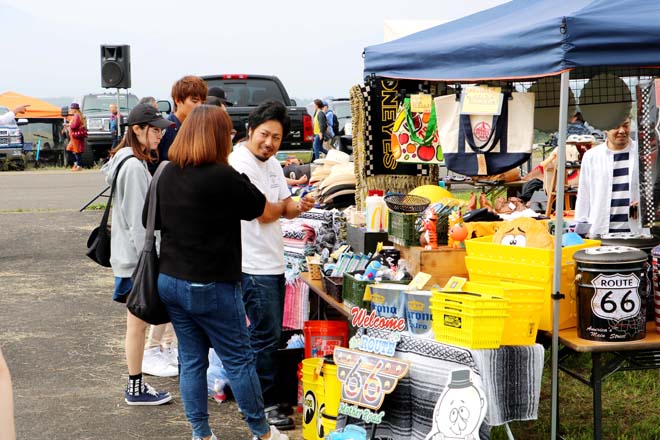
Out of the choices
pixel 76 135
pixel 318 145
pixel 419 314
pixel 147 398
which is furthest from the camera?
pixel 76 135

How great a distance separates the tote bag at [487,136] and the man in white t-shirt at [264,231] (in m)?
1.20

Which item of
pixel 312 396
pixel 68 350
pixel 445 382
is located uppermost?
pixel 445 382

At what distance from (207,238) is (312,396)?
3.71 feet

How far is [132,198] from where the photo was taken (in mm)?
5480

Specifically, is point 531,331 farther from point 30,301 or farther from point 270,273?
point 30,301

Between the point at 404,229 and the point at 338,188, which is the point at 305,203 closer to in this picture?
the point at 404,229

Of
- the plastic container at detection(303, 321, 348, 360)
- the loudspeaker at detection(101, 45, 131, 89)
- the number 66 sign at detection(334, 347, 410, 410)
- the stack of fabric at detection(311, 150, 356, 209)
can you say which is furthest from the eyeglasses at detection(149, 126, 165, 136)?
the loudspeaker at detection(101, 45, 131, 89)

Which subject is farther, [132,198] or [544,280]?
[132,198]

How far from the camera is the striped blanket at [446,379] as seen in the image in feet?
13.1

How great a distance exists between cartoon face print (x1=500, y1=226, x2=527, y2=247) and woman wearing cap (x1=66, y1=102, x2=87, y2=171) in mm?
22730

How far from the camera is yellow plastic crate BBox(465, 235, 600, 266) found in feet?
14.3

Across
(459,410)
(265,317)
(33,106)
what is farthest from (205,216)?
(33,106)

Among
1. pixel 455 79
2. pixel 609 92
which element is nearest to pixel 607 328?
pixel 455 79

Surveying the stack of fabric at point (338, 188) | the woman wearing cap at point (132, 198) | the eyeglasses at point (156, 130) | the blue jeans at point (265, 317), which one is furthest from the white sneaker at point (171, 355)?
the eyeglasses at point (156, 130)
